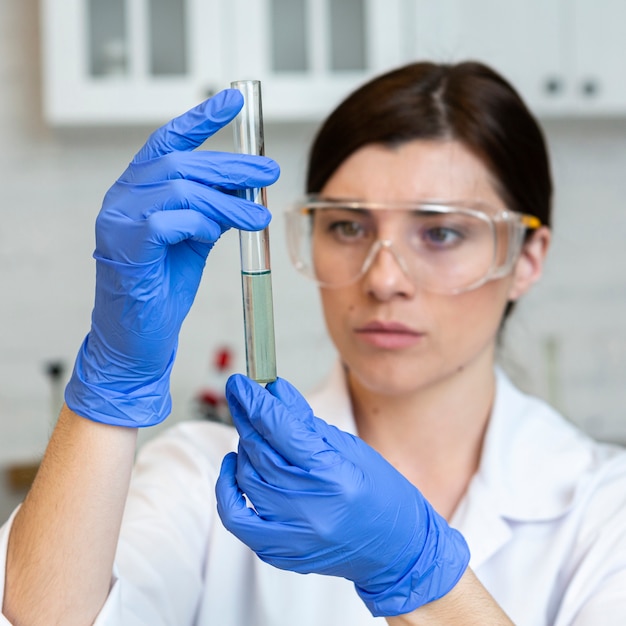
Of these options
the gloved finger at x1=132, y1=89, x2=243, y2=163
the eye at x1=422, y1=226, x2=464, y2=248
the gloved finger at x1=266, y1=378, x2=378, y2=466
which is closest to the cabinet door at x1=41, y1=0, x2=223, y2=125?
the eye at x1=422, y1=226, x2=464, y2=248

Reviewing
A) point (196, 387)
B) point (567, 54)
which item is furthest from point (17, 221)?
point (567, 54)

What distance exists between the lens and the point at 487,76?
5.58ft

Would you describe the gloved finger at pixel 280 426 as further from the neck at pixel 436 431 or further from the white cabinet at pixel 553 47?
the white cabinet at pixel 553 47

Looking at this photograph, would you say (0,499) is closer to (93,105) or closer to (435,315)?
(93,105)

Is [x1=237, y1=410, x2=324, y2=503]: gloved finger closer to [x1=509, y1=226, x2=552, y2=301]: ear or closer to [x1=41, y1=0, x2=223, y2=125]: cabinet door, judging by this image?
[x1=509, y1=226, x2=552, y2=301]: ear

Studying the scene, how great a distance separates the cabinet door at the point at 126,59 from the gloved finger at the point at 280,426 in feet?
5.82

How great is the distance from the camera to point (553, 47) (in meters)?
2.85

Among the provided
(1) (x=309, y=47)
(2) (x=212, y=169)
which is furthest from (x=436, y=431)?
(1) (x=309, y=47)

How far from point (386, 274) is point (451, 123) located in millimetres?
301

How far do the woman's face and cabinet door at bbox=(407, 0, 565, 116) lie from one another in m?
1.38

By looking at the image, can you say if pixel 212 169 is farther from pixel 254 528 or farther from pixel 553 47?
pixel 553 47

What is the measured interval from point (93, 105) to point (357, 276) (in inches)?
58.0

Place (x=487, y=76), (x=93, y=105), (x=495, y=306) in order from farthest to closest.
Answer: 1. (x=93, y=105)
2. (x=487, y=76)
3. (x=495, y=306)

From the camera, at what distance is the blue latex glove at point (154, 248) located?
102 cm
